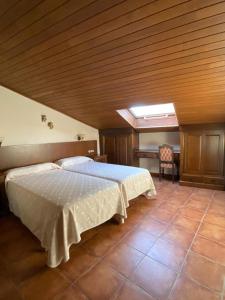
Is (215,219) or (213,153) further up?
(213,153)

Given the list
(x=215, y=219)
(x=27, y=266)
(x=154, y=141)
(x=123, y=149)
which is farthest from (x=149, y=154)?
(x=27, y=266)

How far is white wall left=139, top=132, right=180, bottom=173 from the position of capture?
439 centimetres

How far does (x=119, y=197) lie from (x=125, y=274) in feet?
3.15

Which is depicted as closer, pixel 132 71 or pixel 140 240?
pixel 140 240

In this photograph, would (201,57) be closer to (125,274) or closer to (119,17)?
(119,17)

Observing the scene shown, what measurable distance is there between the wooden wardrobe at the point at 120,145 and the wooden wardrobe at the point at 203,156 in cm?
129

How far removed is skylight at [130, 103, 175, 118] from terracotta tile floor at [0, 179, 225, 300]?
227 centimetres

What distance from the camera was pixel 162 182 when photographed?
425 cm

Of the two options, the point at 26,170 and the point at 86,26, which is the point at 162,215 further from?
the point at 86,26

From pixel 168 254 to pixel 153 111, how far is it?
313 centimetres

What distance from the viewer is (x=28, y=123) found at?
361cm

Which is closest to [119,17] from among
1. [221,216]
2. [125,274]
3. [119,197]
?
[119,197]

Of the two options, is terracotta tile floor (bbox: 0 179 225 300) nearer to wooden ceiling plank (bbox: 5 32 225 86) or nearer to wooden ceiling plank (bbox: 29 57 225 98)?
wooden ceiling plank (bbox: 29 57 225 98)

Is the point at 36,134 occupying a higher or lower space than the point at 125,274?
higher
